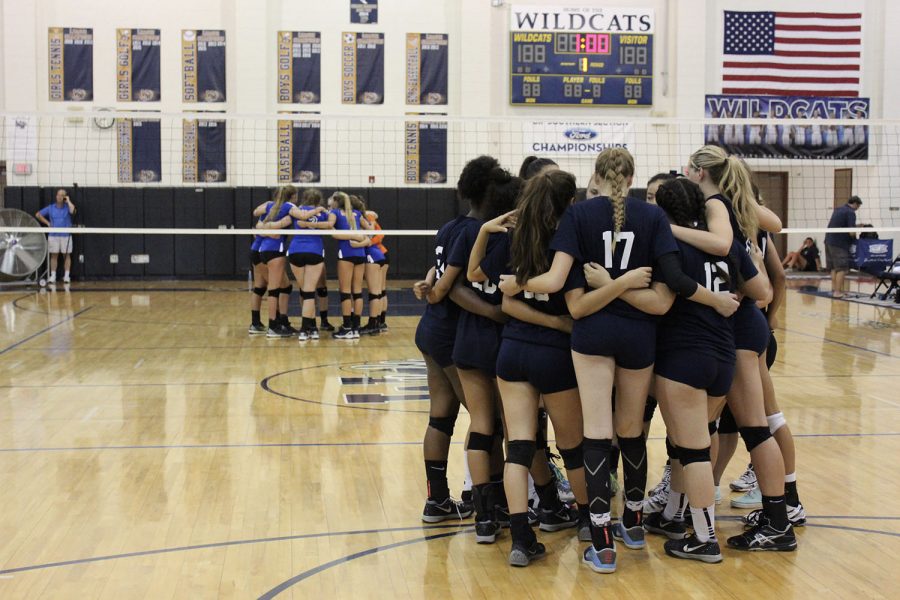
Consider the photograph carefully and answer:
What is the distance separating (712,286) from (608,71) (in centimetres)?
1638

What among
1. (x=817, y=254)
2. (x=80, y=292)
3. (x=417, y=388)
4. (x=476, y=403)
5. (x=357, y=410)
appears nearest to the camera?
(x=476, y=403)

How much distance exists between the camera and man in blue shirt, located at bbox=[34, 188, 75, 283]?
59.4ft

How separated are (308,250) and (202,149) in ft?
29.5

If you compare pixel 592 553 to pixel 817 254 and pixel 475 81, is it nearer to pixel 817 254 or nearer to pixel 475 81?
pixel 475 81

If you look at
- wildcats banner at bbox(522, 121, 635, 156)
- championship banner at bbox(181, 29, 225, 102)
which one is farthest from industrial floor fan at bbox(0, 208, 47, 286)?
wildcats banner at bbox(522, 121, 635, 156)

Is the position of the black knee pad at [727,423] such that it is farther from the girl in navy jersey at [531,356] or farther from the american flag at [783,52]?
the american flag at [783,52]

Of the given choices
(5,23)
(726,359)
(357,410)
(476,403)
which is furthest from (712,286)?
(5,23)

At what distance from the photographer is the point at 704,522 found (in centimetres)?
409

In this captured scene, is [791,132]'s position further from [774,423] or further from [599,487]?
[599,487]

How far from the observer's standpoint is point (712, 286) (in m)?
4.07

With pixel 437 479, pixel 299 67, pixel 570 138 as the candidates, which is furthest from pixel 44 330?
pixel 570 138

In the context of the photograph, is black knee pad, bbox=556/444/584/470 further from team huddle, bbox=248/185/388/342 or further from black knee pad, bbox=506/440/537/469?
team huddle, bbox=248/185/388/342

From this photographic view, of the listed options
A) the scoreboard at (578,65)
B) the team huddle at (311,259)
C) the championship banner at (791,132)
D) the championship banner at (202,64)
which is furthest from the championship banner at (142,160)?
the championship banner at (791,132)

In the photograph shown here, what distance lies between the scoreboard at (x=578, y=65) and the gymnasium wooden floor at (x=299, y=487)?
1043 cm
